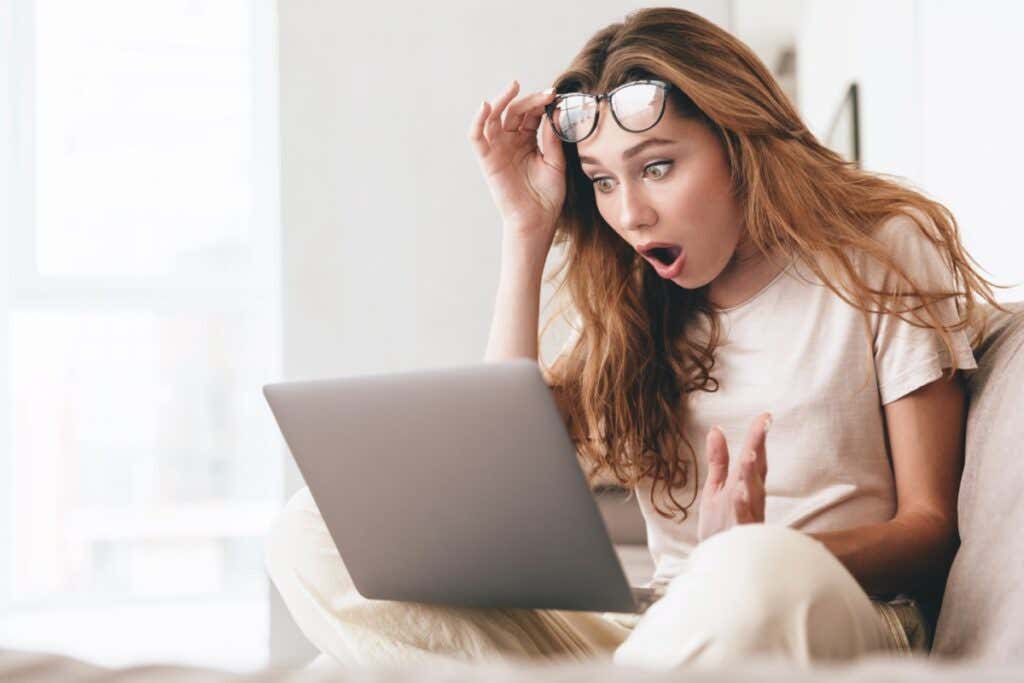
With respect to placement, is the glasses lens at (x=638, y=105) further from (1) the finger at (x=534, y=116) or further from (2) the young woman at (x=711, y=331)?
(1) the finger at (x=534, y=116)

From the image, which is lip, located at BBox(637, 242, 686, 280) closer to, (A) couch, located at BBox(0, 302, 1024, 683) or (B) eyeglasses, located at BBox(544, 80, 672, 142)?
(B) eyeglasses, located at BBox(544, 80, 672, 142)

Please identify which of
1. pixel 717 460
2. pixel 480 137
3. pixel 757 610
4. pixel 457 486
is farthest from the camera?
pixel 480 137

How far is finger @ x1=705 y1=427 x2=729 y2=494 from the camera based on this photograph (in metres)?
1.03

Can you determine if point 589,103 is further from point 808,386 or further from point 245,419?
point 245,419

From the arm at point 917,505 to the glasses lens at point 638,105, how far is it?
42cm

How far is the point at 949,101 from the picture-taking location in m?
2.40

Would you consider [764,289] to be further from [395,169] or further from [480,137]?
[395,169]

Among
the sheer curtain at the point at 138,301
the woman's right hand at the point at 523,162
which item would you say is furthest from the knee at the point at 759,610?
the sheer curtain at the point at 138,301

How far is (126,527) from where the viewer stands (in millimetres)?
4094

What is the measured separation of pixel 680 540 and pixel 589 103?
0.54m

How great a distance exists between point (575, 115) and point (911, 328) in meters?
0.48

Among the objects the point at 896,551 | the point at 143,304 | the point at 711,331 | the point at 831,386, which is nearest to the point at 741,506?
the point at 896,551

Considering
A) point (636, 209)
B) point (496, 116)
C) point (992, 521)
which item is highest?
point (496, 116)

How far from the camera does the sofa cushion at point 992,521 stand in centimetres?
90
